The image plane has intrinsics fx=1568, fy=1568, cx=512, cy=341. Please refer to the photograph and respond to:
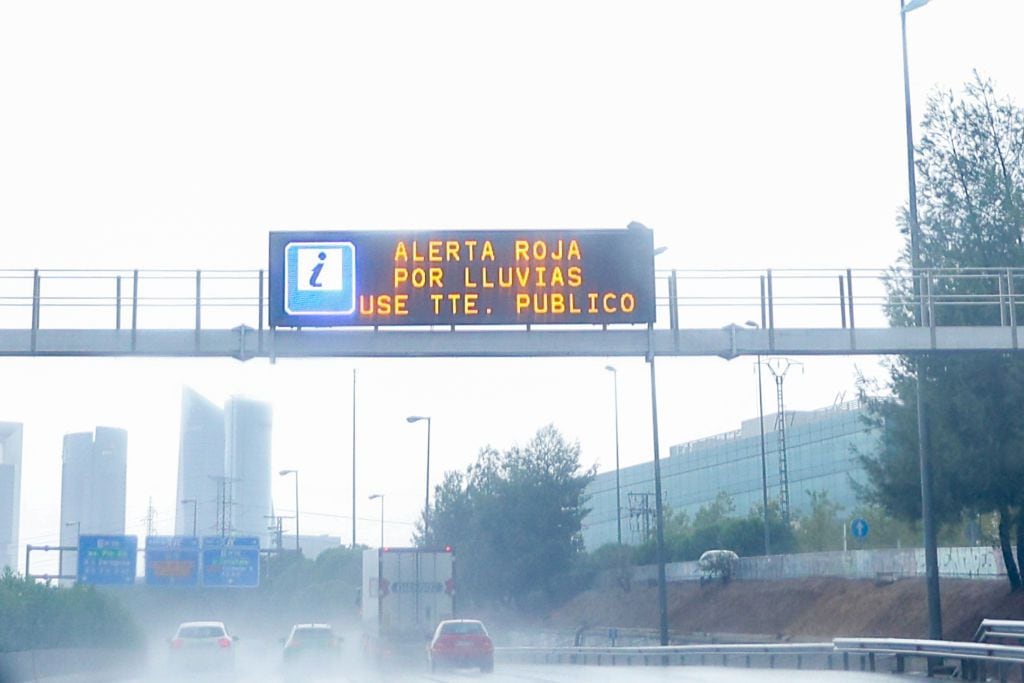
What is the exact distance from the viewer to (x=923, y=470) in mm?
32156

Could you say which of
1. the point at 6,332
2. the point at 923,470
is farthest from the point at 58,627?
the point at 923,470

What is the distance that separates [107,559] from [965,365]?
45.3 meters

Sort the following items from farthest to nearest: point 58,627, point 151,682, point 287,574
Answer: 1. point 287,574
2. point 58,627
3. point 151,682

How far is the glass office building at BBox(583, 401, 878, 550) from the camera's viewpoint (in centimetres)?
10338

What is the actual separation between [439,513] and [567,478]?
29.9 feet

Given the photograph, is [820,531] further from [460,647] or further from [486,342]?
[486,342]

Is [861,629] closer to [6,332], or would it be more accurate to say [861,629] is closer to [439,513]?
[6,332]

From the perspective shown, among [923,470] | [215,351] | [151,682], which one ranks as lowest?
[151,682]

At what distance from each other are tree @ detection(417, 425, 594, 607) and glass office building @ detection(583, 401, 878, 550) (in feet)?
11.8

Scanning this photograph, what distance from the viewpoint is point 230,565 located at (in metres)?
74.1

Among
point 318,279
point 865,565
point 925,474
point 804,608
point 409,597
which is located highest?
point 318,279

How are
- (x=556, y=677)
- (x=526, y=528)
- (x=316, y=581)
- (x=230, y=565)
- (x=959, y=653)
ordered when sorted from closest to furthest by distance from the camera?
(x=959, y=653) < (x=556, y=677) < (x=230, y=565) < (x=526, y=528) < (x=316, y=581)

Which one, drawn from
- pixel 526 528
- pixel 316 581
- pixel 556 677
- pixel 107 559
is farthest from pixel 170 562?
pixel 556 677

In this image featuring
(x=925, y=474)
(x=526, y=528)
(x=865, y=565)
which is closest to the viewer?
(x=925, y=474)
